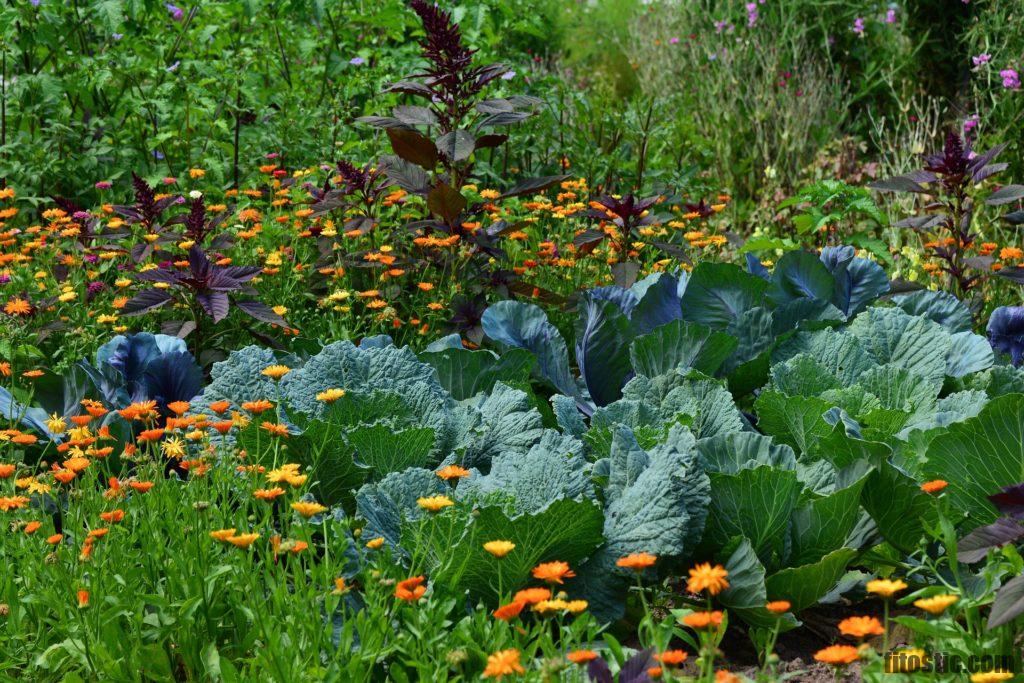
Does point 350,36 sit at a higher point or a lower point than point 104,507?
higher

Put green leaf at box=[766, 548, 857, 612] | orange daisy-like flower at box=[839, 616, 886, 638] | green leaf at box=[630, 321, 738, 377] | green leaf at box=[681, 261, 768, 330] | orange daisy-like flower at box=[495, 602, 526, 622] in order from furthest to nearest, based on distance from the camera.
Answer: green leaf at box=[681, 261, 768, 330] → green leaf at box=[630, 321, 738, 377] → green leaf at box=[766, 548, 857, 612] → orange daisy-like flower at box=[495, 602, 526, 622] → orange daisy-like flower at box=[839, 616, 886, 638]

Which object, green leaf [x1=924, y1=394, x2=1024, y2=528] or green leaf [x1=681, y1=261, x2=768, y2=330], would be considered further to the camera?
green leaf [x1=681, y1=261, x2=768, y2=330]

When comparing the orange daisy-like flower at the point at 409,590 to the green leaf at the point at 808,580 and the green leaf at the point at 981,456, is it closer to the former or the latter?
the green leaf at the point at 808,580

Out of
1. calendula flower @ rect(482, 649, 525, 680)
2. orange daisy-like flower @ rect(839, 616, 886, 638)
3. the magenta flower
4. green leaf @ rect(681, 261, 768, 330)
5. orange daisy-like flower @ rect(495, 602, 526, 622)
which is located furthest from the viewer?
the magenta flower

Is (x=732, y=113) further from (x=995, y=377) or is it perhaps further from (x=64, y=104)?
(x=995, y=377)

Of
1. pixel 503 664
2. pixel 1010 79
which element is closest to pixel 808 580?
pixel 503 664

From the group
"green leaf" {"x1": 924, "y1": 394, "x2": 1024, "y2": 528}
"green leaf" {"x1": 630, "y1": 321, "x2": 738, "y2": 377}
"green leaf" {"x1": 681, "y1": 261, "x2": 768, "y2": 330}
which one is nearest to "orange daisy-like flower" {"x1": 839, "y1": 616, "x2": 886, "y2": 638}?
"green leaf" {"x1": 924, "y1": 394, "x2": 1024, "y2": 528}

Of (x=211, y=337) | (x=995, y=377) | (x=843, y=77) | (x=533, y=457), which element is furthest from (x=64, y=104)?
(x=843, y=77)

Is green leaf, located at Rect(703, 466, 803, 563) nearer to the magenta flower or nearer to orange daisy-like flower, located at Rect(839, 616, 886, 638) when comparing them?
orange daisy-like flower, located at Rect(839, 616, 886, 638)

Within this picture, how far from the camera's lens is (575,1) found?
1617 cm

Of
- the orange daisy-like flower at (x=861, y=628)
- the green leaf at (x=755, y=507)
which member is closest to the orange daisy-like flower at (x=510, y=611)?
the orange daisy-like flower at (x=861, y=628)

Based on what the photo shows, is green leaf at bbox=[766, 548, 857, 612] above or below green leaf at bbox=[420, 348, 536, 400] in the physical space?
below

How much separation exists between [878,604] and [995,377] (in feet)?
2.45

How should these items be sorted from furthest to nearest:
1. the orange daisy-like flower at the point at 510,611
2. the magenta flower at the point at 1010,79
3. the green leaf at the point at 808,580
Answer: the magenta flower at the point at 1010,79
the green leaf at the point at 808,580
the orange daisy-like flower at the point at 510,611
